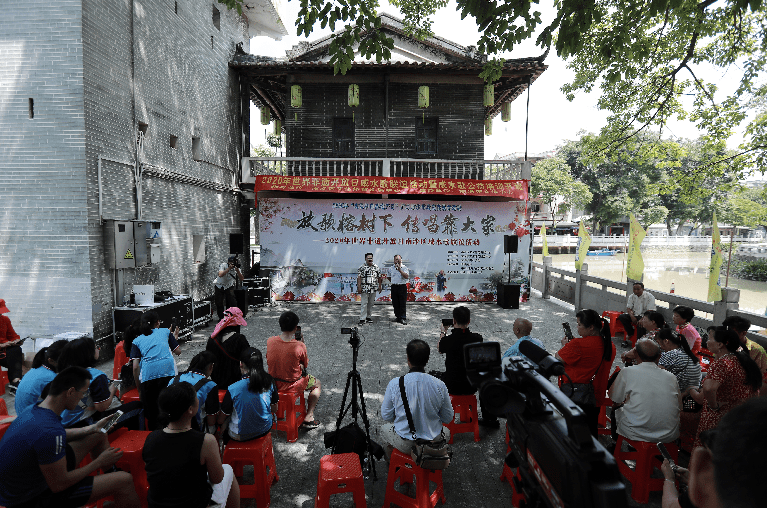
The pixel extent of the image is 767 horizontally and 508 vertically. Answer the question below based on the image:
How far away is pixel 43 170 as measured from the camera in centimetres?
640

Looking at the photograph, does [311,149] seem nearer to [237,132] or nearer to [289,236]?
[237,132]

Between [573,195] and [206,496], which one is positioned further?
[573,195]

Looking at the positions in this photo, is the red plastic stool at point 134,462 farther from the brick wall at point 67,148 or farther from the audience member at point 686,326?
the audience member at point 686,326

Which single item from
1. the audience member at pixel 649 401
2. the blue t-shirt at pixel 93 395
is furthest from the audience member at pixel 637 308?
the blue t-shirt at pixel 93 395

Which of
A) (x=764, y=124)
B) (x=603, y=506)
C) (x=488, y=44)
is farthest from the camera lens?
(x=764, y=124)

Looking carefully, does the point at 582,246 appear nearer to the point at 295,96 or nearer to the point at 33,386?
the point at 295,96

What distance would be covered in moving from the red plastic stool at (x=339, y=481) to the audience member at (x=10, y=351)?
17.3 ft

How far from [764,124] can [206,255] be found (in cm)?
1554

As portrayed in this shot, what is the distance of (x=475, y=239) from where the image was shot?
12.1 metres

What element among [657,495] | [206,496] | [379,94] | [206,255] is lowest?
[657,495]

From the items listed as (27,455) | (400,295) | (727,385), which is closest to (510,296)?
(400,295)

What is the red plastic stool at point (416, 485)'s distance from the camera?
10.3 feet

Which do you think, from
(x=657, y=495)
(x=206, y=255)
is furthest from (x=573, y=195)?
(x=657, y=495)

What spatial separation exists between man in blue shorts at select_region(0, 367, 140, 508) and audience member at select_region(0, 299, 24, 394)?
4027 mm
